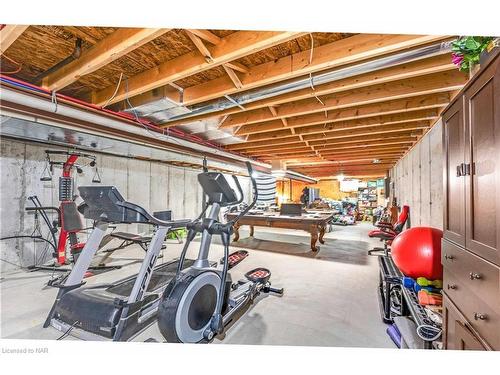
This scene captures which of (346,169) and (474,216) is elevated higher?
(346,169)

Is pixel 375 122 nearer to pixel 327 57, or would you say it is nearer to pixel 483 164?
pixel 327 57

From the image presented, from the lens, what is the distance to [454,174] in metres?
1.36

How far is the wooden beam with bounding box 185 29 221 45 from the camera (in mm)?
1673

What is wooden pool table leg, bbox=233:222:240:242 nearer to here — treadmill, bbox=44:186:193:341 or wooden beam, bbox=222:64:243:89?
treadmill, bbox=44:186:193:341

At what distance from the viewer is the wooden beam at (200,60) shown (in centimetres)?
163

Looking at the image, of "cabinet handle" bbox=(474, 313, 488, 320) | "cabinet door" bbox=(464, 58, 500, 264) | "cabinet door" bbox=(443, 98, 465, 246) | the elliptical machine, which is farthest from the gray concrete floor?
"cabinet door" bbox=(464, 58, 500, 264)

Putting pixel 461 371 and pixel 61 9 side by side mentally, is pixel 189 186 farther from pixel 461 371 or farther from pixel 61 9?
pixel 461 371

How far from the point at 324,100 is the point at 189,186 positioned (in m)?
5.76

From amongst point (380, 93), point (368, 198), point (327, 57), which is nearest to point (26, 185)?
point (327, 57)

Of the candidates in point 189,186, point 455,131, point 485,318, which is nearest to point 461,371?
point 485,318

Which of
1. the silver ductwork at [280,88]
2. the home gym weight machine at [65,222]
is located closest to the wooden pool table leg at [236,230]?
the home gym weight machine at [65,222]

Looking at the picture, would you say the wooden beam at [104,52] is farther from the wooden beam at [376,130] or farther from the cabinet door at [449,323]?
the wooden beam at [376,130]

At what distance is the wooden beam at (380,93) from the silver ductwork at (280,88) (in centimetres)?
75

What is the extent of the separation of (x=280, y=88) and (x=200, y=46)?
0.97 metres
